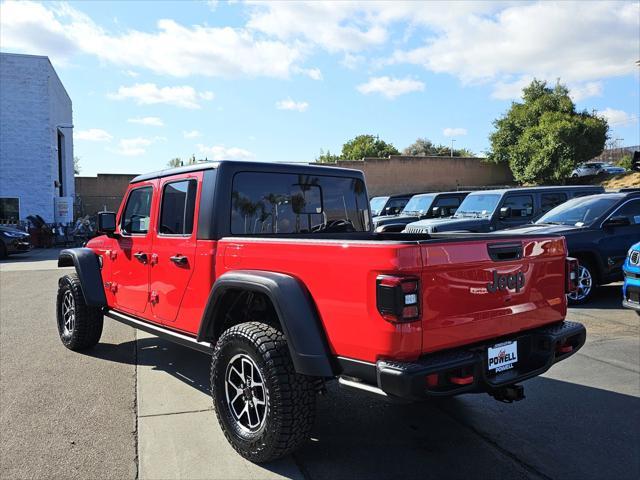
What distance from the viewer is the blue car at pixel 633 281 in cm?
603

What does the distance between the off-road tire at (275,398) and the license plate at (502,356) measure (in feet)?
3.49

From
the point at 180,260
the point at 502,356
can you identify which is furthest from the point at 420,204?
the point at 502,356

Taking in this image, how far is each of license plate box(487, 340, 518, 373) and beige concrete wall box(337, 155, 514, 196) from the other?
3569 cm

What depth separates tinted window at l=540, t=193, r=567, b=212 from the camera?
36.0 ft

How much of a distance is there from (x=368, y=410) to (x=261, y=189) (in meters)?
1.99

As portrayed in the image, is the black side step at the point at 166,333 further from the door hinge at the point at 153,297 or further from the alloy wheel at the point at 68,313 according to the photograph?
the alloy wheel at the point at 68,313

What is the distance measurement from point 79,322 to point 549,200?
A: 945 cm

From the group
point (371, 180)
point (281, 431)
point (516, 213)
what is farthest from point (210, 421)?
point (371, 180)

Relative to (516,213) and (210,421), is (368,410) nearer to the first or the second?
(210,421)

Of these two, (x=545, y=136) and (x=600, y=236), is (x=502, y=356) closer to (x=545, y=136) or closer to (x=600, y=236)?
(x=600, y=236)

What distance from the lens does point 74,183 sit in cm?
3650

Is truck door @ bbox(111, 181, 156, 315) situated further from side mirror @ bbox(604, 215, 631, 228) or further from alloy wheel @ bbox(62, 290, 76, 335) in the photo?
side mirror @ bbox(604, 215, 631, 228)

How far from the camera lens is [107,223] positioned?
524 centimetres

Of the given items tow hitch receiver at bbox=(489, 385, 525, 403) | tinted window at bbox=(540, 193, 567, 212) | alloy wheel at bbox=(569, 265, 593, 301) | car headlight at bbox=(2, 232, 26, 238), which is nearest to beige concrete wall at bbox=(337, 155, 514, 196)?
car headlight at bbox=(2, 232, 26, 238)
